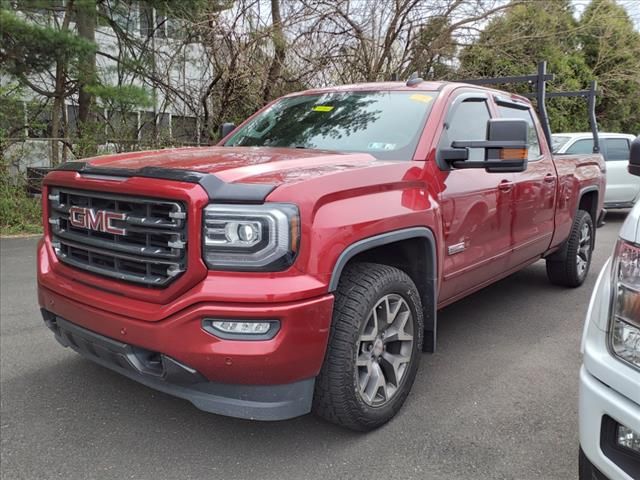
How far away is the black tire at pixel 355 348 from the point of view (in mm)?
2568

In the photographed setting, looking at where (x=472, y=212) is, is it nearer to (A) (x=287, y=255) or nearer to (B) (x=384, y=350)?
(B) (x=384, y=350)

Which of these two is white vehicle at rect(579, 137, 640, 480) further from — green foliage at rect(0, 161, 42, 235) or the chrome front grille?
green foliage at rect(0, 161, 42, 235)

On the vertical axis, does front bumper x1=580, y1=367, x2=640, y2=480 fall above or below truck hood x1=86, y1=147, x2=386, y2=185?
below

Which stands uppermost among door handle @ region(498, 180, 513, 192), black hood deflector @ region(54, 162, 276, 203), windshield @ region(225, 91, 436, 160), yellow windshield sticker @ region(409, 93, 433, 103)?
yellow windshield sticker @ region(409, 93, 433, 103)

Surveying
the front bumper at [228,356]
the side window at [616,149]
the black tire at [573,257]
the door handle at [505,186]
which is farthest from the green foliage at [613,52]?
the front bumper at [228,356]

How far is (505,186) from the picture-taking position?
3.96 m

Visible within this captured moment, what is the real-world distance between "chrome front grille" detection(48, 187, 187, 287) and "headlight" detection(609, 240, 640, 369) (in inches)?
64.6

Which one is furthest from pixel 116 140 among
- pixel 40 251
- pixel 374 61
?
pixel 40 251

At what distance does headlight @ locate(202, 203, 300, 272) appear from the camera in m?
2.27

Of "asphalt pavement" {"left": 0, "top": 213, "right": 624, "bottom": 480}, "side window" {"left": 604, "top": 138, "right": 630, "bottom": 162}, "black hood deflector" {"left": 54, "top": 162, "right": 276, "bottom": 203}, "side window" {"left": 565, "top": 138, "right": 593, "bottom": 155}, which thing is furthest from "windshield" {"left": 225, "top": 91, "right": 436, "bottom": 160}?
"side window" {"left": 604, "top": 138, "right": 630, "bottom": 162}

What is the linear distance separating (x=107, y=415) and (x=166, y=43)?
10.1 meters

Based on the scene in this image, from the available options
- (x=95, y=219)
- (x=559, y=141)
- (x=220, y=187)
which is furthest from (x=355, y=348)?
(x=559, y=141)

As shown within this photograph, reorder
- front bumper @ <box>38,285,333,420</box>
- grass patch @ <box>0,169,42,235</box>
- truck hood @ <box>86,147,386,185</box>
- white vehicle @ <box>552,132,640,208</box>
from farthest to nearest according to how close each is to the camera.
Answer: white vehicle @ <box>552,132,640,208</box>
grass patch @ <box>0,169,42,235</box>
truck hood @ <box>86,147,386,185</box>
front bumper @ <box>38,285,333,420</box>

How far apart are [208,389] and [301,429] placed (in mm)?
753
